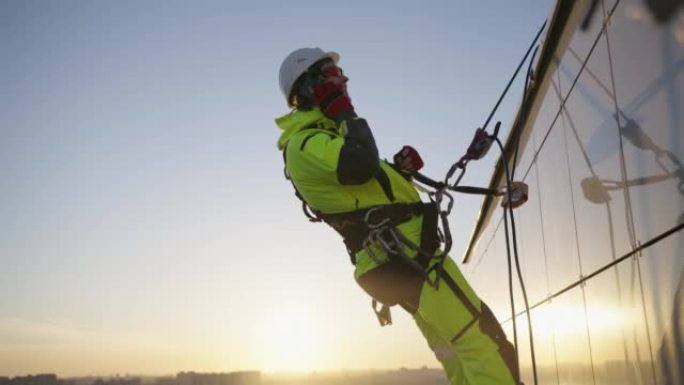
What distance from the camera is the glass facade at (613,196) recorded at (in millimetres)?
2662

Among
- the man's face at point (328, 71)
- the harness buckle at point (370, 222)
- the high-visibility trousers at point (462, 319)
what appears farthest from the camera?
the man's face at point (328, 71)

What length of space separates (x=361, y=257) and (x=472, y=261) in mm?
10439

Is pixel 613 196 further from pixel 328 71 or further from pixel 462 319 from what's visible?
pixel 328 71

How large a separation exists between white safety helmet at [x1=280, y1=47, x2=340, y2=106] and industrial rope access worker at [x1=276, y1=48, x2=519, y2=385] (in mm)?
46

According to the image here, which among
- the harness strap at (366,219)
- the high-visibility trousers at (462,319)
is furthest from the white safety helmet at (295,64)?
the high-visibility trousers at (462,319)

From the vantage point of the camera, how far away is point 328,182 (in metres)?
3.28

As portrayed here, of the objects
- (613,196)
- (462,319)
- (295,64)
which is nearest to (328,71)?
(295,64)

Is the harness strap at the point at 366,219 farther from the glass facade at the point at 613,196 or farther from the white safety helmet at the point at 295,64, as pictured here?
the glass facade at the point at 613,196

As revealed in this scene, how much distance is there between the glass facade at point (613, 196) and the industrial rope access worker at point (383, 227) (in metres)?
0.75

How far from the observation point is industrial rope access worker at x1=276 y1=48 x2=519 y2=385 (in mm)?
2939

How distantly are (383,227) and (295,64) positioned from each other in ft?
4.01

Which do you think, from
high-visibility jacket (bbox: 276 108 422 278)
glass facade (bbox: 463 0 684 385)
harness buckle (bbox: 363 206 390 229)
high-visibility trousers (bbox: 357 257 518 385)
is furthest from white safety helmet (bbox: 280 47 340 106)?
glass facade (bbox: 463 0 684 385)

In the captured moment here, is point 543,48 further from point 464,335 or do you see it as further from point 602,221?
point 464,335

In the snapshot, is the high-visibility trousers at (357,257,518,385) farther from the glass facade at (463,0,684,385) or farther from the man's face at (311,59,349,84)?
the man's face at (311,59,349,84)
